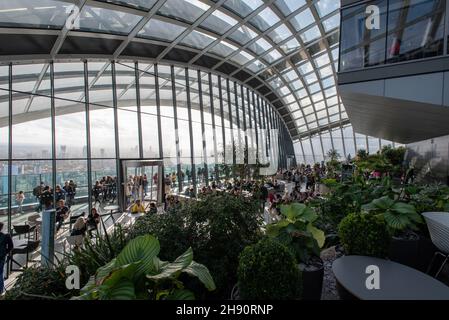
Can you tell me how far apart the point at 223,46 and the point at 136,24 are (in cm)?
574

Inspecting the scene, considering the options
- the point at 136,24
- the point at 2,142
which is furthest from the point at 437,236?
the point at 136,24

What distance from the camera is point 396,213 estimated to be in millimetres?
3424

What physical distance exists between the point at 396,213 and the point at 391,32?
5853mm

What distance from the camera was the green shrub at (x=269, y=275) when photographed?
1931 millimetres

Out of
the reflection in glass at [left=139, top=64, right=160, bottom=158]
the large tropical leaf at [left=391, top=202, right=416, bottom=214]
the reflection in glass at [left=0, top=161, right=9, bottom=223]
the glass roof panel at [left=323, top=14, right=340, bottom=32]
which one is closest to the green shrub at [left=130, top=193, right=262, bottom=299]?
the large tropical leaf at [left=391, top=202, right=416, bottom=214]

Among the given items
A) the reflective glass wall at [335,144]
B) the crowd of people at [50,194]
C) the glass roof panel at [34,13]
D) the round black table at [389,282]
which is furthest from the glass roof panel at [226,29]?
the reflective glass wall at [335,144]

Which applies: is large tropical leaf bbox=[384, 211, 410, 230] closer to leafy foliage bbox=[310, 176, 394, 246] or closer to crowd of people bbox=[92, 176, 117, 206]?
leafy foliage bbox=[310, 176, 394, 246]

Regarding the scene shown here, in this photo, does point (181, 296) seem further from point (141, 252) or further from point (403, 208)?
point (403, 208)

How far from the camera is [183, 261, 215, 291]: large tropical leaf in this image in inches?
63.5

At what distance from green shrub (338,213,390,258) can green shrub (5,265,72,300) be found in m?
2.89

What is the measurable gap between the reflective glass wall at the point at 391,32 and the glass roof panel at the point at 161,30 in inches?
284

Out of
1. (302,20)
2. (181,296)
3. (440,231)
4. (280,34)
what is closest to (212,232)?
(181,296)

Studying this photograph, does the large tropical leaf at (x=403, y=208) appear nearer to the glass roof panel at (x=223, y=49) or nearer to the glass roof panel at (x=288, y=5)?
the glass roof panel at (x=288, y=5)
